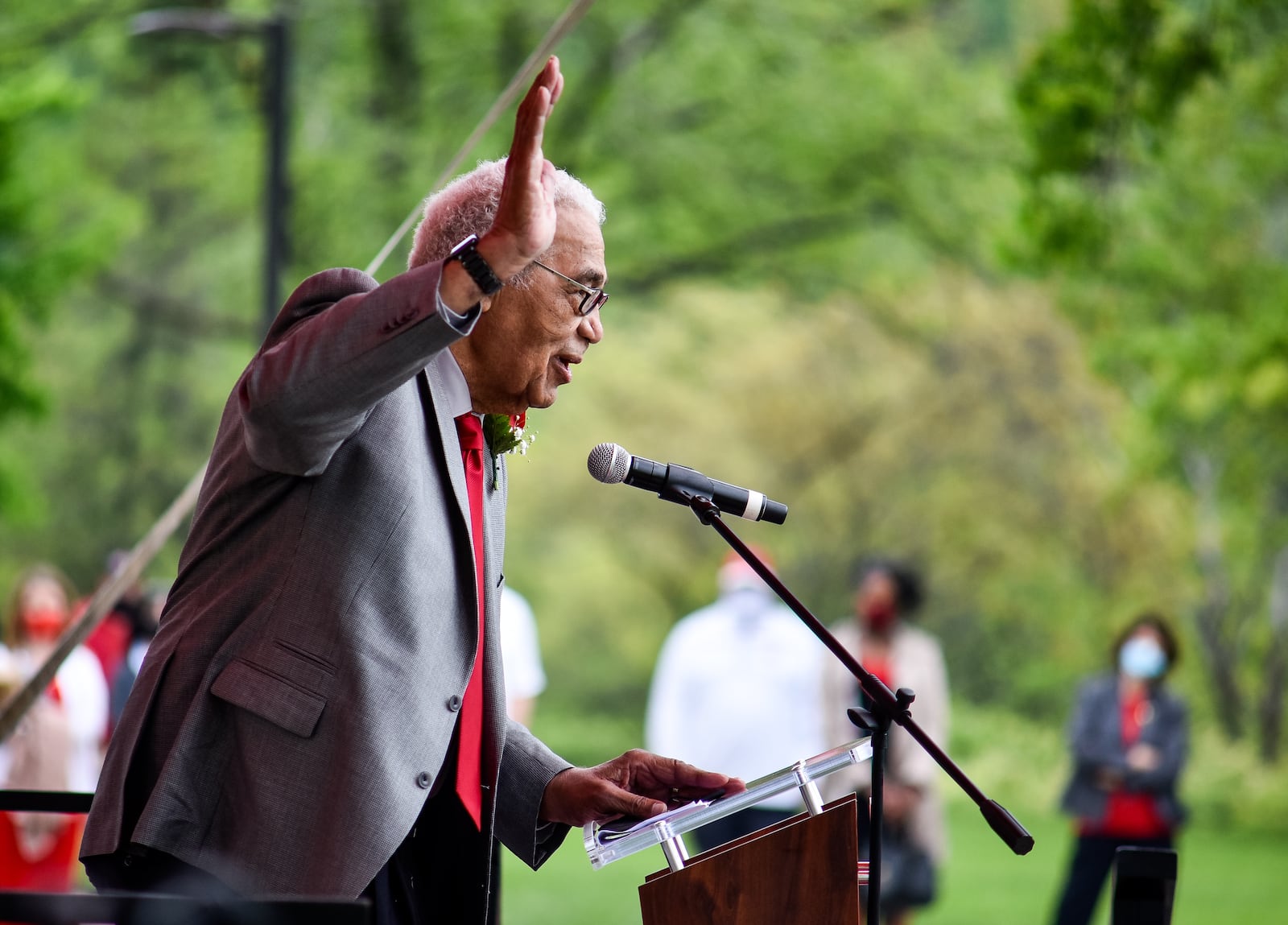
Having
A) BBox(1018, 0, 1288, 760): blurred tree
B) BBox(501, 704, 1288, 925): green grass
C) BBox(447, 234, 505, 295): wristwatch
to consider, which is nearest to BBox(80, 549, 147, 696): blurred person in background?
BBox(501, 704, 1288, 925): green grass

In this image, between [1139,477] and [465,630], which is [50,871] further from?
[1139,477]

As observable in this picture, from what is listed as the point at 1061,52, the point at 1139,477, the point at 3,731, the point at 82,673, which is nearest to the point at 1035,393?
the point at 1139,477

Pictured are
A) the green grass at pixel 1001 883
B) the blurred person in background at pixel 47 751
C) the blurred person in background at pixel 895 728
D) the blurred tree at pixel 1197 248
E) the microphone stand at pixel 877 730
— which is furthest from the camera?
the green grass at pixel 1001 883

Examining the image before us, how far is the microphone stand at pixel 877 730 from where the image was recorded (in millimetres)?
2631

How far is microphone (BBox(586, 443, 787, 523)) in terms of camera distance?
2.84m

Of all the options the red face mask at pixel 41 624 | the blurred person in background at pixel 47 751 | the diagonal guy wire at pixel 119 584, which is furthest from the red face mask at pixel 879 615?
the diagonal guy wire at pixel 119 584

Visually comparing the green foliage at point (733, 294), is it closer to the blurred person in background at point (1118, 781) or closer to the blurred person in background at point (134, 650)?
the blurred person in background at point (1118, 781)

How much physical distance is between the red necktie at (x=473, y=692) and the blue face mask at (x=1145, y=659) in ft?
21.4

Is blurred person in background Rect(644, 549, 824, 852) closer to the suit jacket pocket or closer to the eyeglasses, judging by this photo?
the eyeglasses

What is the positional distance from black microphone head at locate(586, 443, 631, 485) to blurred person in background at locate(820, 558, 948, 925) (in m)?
5.36

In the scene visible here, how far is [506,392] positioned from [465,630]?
45 cm

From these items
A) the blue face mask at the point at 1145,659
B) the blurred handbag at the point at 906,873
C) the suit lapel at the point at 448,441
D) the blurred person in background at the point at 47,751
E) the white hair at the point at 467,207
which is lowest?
the suit lapel at the point at 448,441

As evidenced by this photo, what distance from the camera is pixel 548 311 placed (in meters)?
2.85

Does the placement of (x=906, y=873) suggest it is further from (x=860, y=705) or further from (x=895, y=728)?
(x=860, y=705)
